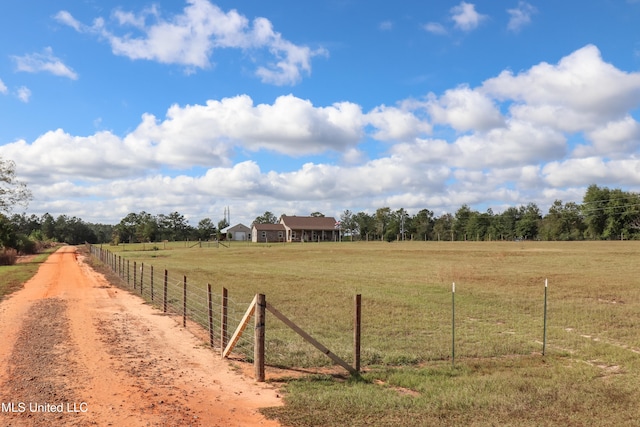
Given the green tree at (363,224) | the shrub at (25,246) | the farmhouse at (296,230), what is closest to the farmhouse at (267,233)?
the farmhouse at (296,230)

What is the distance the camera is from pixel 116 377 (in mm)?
8141

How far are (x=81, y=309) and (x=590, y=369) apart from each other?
580 inches

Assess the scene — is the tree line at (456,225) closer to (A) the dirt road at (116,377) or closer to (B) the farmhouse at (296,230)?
(B) the farmhouse at (296,230)

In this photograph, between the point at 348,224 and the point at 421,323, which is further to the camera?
the point at 348,224

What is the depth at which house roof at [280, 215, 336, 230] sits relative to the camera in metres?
115

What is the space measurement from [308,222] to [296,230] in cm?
Result: 420

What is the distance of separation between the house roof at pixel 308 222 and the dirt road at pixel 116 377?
100131mm

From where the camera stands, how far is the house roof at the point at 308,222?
376 feet

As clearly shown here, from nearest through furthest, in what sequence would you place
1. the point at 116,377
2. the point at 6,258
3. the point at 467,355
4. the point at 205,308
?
the point at 116,377 < the point at 467,355 < the point at 205,308 < the point at 6,258

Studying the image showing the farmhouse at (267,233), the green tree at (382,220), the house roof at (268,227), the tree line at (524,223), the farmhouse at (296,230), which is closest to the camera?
the tree line at (524,223)

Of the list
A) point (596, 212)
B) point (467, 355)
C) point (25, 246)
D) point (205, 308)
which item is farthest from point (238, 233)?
point (467, 355)

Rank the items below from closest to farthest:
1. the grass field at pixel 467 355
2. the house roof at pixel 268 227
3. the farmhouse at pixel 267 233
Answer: the grass field at pixel 467 355, the farmhouse at pixel 267 233, the house roof at pixel 268 227

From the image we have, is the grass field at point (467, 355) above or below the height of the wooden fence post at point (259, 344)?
below

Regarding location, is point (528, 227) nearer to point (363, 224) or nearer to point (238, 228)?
point (363, 224)
